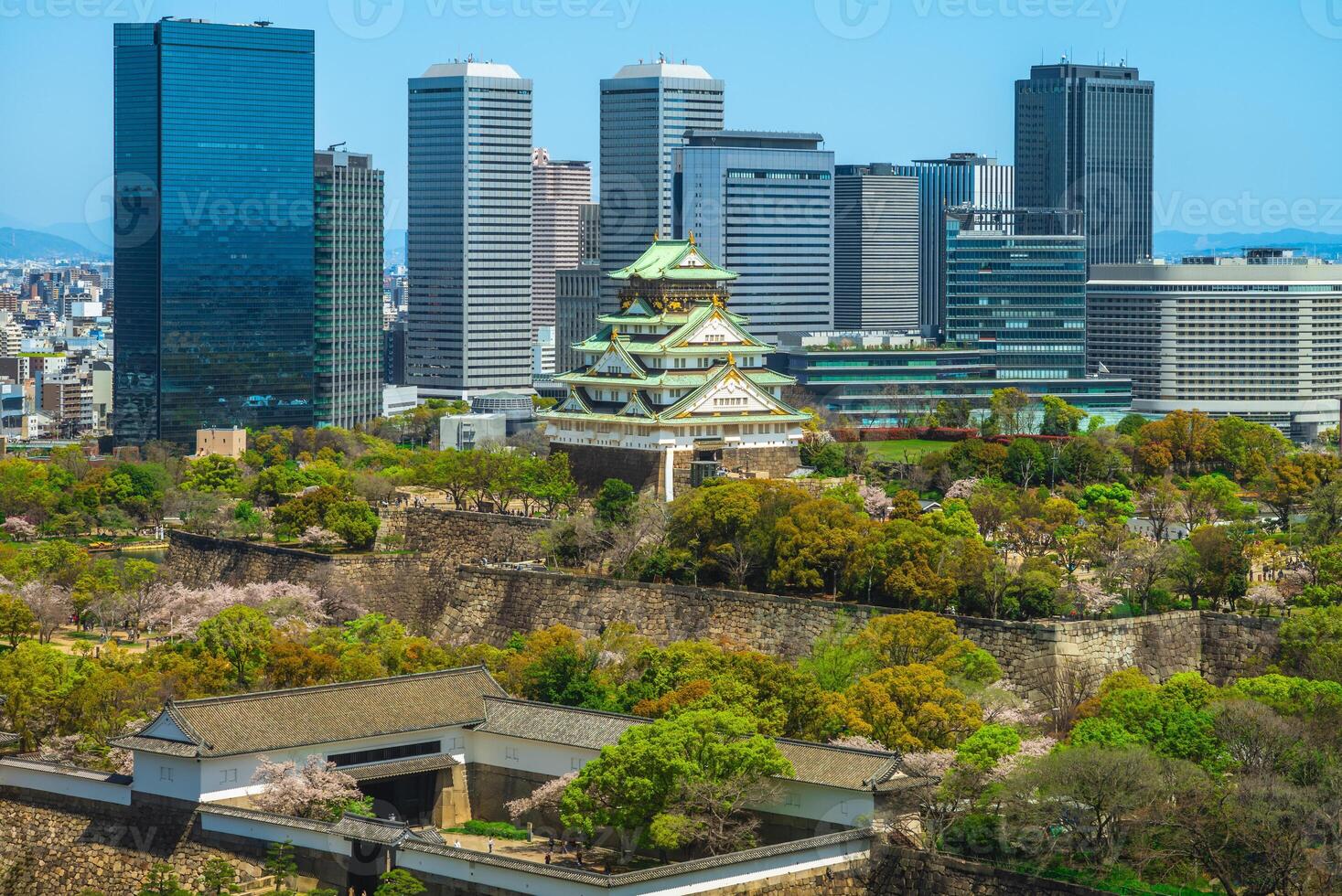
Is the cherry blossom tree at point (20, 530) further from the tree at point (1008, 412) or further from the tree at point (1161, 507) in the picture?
the tree at point (1161, 507)

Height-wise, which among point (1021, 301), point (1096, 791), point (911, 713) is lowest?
point (1096, 791)

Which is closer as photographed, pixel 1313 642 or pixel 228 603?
pixel 1313 642

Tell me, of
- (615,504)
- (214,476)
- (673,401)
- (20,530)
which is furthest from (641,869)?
(214,476)

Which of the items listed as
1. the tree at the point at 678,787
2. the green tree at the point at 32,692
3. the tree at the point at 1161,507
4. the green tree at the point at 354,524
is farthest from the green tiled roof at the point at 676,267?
the tree at the point at 678,787

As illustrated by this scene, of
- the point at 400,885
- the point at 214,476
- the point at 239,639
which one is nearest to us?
the point at 400,885

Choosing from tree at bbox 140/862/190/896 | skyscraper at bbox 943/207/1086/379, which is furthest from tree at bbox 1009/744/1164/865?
skyscraper at bbox 943/207/1086/379

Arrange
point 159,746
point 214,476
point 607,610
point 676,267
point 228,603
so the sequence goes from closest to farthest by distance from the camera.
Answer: point 159,746 → point 607,610 → point 228,603 → point 676,267 → point 214,476

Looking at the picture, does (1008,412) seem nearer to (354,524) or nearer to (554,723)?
A: (354,524)

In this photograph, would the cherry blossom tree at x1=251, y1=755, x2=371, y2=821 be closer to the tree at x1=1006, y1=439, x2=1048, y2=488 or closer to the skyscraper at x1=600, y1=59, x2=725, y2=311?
the tree at x1=1006, y1=439, x2=1048, y2=488
